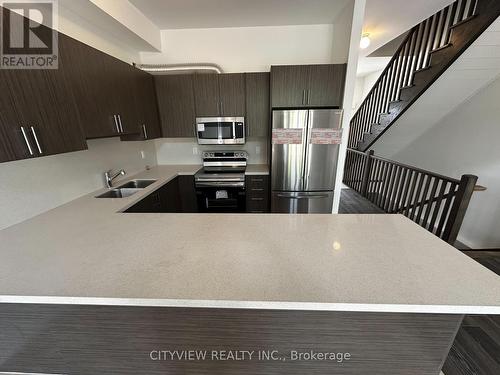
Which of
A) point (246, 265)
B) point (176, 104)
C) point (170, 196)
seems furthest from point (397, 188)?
point (176, 104)

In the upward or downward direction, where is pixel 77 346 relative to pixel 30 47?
downward

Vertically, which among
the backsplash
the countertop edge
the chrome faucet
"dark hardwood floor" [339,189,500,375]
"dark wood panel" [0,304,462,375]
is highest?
the backsplash

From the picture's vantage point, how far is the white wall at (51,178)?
4.61 ft

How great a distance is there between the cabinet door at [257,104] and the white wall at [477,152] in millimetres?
3640

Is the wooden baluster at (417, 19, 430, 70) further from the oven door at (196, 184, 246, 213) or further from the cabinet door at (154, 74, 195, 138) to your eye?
the cabinet door at (154, 74, 195, 138)

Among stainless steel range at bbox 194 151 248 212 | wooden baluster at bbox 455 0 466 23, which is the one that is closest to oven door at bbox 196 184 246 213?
stainless steel range at bbox 194 151 248 212

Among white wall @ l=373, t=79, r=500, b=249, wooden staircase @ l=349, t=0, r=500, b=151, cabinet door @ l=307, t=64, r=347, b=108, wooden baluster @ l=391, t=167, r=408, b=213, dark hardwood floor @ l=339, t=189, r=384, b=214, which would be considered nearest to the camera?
wooden staircase @ l=349, t=0, r=500, b=151

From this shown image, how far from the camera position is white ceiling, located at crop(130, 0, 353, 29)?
2.19m

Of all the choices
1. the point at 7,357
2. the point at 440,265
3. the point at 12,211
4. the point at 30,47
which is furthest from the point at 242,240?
the point at 30,47

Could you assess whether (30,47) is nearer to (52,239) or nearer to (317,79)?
(52,239)

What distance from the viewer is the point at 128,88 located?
2.20 metres

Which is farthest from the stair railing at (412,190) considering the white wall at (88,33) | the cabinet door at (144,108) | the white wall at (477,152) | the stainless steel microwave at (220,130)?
the white wall at (88,33)

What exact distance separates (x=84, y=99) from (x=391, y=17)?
3732mm
